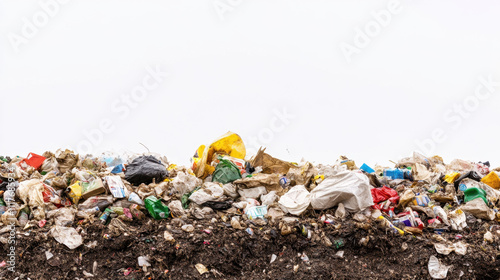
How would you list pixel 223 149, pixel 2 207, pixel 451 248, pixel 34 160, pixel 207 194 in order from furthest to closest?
1. pixel 223 149
2. pixel 34 160
3. pixel 207 194
4. pixel 2 207
5. pixel 451 248

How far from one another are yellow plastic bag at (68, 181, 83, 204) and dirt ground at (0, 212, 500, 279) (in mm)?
607

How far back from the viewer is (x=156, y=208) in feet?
15.9

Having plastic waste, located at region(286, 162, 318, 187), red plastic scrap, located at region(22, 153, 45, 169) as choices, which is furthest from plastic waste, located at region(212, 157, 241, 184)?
red plastic scrap, located at region(22, 153, 45, 169)

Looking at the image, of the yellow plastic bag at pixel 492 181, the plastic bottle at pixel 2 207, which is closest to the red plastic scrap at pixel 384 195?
the yellow plastic bag at pixel 492 181

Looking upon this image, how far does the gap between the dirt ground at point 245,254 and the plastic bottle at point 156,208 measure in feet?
0.52

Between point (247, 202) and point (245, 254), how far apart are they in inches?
33.0

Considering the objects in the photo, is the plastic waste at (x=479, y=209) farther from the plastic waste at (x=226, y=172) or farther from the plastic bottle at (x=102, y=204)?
the plastic bottle at (x=102, y=204)

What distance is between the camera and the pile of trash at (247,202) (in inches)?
184

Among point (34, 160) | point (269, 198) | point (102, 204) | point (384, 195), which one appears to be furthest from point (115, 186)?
point (384, 195)

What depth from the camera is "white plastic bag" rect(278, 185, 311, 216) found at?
489 centimetres

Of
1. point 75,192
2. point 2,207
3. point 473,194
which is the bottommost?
point 473,194

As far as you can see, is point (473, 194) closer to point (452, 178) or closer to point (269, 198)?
point (452, 178)

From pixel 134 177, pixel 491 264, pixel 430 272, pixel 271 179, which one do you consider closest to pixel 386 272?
pixel 430 272

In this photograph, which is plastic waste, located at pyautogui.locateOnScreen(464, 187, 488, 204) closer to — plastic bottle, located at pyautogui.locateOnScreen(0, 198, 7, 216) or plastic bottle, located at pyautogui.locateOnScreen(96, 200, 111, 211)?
plastic bottle, located at pyautogui.locateOnScreen(96, 200, 111, 211)
